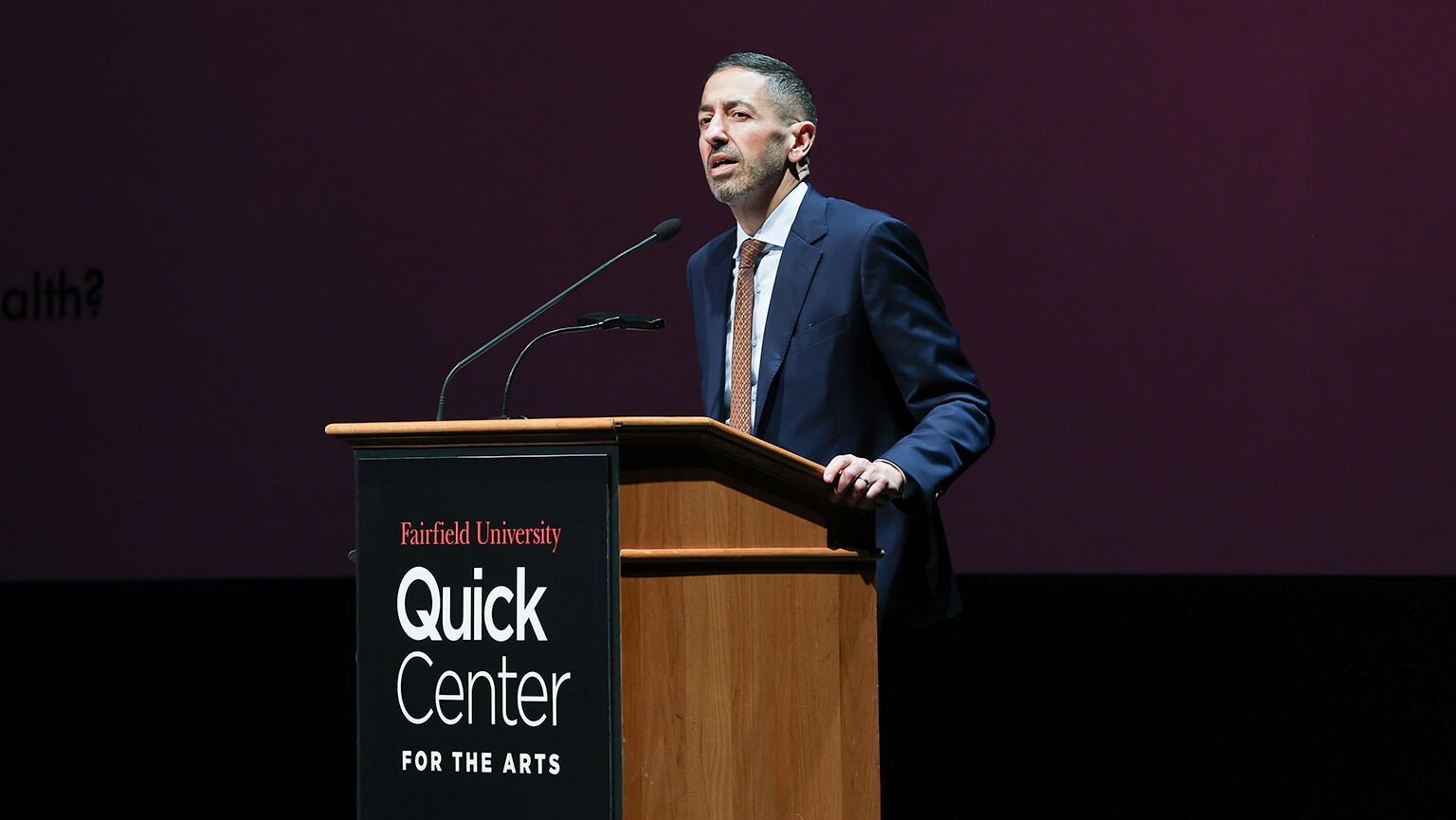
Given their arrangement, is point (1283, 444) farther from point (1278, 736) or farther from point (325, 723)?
point (325, 723)

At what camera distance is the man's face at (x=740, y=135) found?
1811mm

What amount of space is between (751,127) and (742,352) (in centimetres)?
31

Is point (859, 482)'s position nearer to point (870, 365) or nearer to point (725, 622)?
point (725, 622)

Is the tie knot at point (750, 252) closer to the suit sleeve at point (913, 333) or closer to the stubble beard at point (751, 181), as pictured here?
the stubble beard at point (751, 181)

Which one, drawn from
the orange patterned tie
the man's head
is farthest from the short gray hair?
the orange patterned tie

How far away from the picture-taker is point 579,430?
4.27 feet

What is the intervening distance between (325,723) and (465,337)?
175cm

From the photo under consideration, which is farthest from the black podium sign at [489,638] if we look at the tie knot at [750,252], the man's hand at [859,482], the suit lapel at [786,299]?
the tie knot at [750,252]

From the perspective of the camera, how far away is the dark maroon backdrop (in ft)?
15.3

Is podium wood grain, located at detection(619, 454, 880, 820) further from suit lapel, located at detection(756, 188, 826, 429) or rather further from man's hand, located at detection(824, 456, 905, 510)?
suit lapel, located at detection(756, 188, 826, 429)

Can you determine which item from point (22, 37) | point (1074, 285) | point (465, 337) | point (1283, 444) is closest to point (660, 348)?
point (465, 337)

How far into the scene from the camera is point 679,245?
458 centimetres

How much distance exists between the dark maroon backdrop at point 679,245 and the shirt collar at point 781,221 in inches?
107

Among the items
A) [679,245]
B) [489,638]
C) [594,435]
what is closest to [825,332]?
[594,435]
